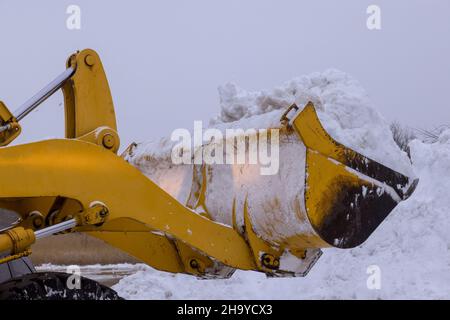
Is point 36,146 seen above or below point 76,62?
below

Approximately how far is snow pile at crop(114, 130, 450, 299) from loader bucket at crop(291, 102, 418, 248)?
3.62 m

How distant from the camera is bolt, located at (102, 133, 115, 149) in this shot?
2998 millimetres

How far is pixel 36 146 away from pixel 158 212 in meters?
0.63

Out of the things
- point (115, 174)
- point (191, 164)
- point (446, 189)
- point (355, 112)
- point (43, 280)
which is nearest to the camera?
point (43, 280)

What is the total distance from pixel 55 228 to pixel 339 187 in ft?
4.10

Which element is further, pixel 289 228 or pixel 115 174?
pixel 289 228

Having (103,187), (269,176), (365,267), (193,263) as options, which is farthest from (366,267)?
(103,187)

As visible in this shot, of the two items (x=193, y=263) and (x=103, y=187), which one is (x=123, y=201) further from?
(x=193, y=263)

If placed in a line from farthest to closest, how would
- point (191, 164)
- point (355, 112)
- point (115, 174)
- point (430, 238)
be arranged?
point (430, 238) < point (355, 112) < point (191, 164) < point (115, 174)

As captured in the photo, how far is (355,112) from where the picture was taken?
4840mm

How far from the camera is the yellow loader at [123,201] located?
261cm

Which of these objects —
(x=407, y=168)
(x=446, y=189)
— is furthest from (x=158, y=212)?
(x=446, y=189)

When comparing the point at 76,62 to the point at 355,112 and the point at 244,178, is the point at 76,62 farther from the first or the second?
the point at 355,112

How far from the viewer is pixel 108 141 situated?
300 centimetres
